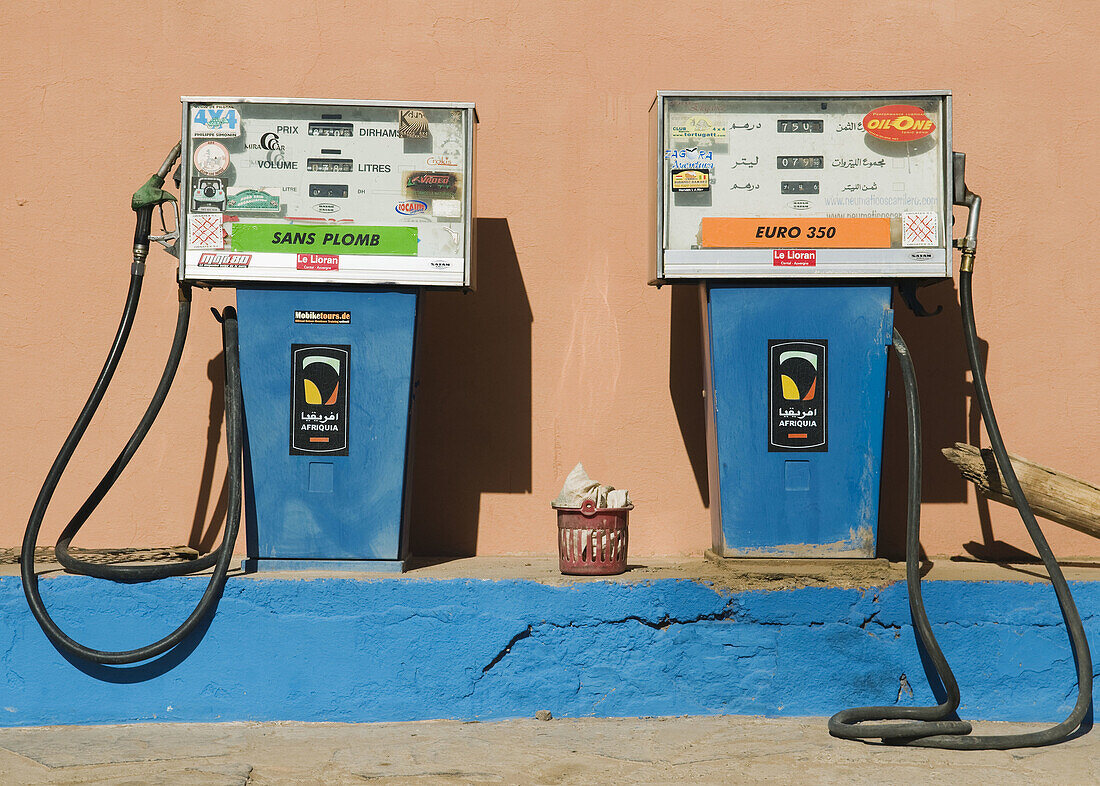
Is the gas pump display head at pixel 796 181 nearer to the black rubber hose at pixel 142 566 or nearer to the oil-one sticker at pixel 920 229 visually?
the oil-one sticker at pixel 920 229

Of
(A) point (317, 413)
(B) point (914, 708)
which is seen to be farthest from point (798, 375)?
(A) point (317, 413)

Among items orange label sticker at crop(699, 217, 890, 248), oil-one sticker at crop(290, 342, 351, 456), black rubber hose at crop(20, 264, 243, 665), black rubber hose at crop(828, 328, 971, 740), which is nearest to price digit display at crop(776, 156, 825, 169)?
orange label sticker at crop(699, 217, 890, 248)

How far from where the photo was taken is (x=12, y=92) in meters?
4.34

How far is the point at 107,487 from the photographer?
12.3 ft

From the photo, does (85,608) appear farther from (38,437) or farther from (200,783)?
(38,437)

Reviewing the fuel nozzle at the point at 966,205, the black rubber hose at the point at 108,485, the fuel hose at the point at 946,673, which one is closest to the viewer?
the fuel hose at the point at 946,673

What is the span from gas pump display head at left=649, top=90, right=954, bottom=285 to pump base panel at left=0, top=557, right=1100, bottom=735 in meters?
1.18

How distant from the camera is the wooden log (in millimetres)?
3732

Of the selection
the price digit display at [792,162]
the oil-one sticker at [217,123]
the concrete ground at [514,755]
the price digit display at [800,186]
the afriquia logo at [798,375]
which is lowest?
the concrete ground at [514,755]

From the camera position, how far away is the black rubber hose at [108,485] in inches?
132

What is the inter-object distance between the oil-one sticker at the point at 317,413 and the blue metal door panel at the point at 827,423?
53.9 inches

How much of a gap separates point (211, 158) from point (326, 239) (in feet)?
1.66

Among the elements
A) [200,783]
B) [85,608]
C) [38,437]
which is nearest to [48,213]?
[38,437]

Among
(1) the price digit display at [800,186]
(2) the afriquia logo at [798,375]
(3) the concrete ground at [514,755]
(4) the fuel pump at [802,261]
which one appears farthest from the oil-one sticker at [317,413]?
(1) the price digit display at [800,186]
